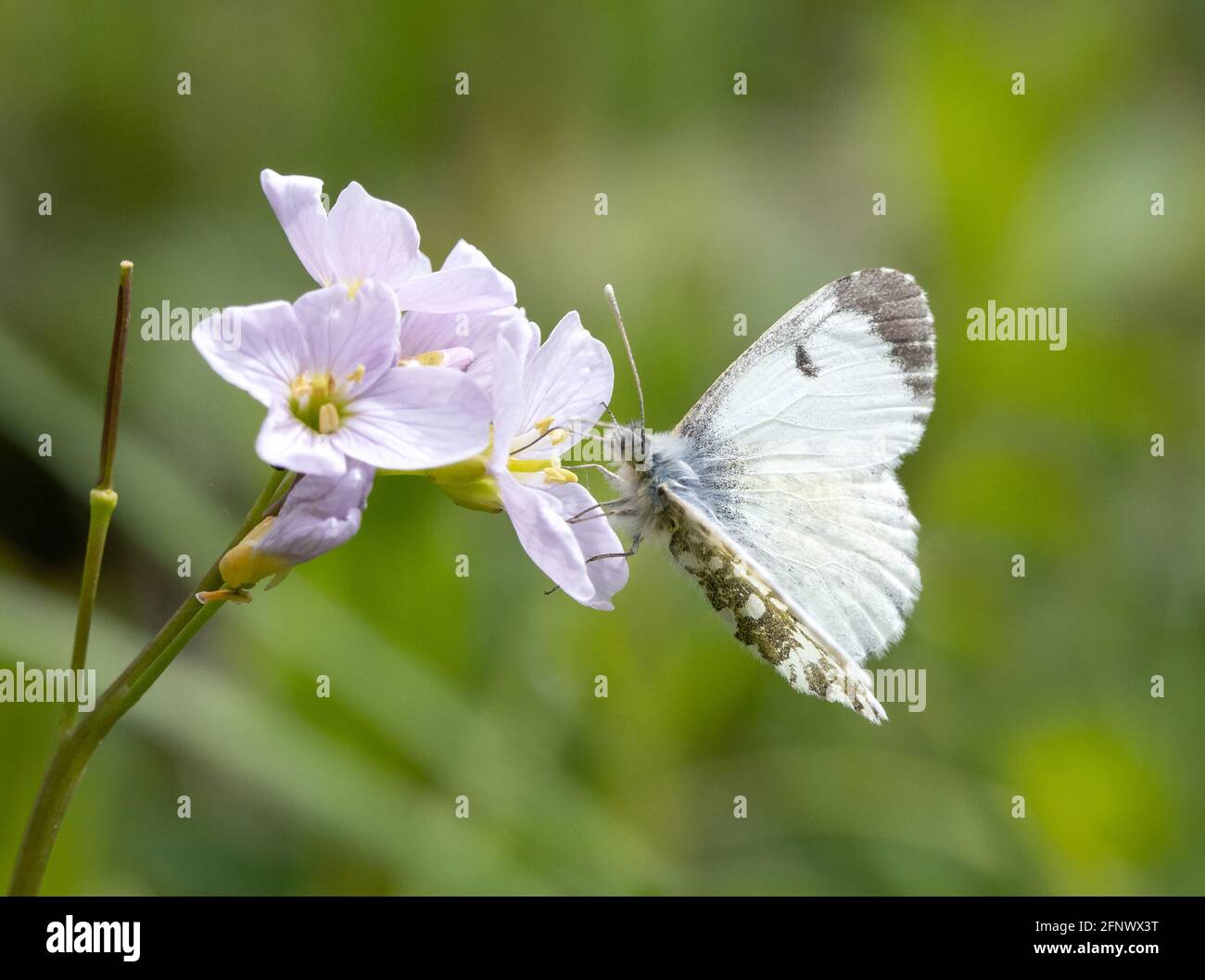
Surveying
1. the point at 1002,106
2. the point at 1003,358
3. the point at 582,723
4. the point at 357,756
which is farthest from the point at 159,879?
the point at 1002,106

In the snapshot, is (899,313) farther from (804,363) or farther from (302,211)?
(302,211)

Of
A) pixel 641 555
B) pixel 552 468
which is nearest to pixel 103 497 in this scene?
pixel 552 468

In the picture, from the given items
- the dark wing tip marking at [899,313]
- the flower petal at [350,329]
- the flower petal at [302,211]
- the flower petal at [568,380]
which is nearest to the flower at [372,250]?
the flower petal at [302,211]

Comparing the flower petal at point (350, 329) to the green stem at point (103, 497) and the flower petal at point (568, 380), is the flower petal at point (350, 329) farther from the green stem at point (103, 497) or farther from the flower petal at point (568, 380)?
the flower petal at point (568, 380)

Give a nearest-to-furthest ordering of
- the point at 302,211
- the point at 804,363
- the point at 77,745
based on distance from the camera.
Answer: the point at 77,745
the point at 302,211
the point at 804,363

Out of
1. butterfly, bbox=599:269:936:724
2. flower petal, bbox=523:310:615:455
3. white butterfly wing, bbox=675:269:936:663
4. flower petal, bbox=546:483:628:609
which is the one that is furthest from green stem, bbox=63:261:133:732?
white butterfly wing, bbox=675:269:936:663
